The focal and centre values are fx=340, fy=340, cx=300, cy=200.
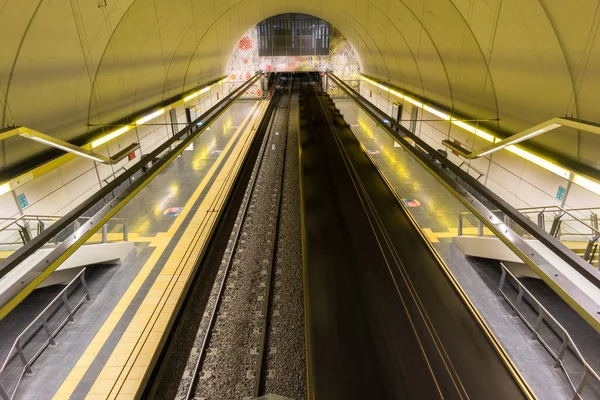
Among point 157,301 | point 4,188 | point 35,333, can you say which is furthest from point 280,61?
point 35,333

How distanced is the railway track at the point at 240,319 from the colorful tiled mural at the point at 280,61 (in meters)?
20.9

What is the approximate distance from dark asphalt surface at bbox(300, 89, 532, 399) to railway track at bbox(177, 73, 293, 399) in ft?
5.10

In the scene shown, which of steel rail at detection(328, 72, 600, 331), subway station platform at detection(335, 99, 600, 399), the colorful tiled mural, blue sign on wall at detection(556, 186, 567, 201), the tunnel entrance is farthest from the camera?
the colorful tiled mural

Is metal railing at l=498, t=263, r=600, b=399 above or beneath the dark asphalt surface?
beneath

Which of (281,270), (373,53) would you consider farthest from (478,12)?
(373,53)

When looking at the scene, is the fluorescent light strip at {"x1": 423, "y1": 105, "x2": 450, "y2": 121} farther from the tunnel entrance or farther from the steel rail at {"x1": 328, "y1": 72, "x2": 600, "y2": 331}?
the tunnel entrance

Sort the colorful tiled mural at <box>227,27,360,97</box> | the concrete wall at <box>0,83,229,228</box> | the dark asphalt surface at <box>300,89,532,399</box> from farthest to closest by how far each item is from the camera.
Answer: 1. the colorful tiled mural at <box>227,27,360,97</box>
2. the concrete wall at <box>0,83,229,228</box>
3. the dark asphalt surface at <box>300,89,532,399</box>

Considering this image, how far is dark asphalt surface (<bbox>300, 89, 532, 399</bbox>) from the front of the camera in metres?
2.99

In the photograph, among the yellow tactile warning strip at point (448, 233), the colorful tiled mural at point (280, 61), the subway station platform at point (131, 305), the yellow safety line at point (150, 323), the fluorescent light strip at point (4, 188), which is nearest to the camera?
the yellow safety line at point (150, 323)

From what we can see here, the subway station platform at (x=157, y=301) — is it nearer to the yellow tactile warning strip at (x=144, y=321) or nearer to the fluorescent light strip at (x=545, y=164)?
the yellow tactile warning strip at (x=144, y=321)

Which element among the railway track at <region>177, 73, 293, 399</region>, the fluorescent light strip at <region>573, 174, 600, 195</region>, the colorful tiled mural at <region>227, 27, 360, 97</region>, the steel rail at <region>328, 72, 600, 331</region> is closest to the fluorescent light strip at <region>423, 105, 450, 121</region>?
the fluorescent light strip at <region>573, 174, 600, 195</region>

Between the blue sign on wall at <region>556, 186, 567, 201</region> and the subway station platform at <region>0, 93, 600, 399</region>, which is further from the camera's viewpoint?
the blue sign on wall at <region>556, 186, 567, 201</region>

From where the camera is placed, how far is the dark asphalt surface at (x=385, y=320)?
2994mm

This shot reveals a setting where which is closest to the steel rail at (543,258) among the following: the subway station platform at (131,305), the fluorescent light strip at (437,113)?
the subway station platform at (131,305)
